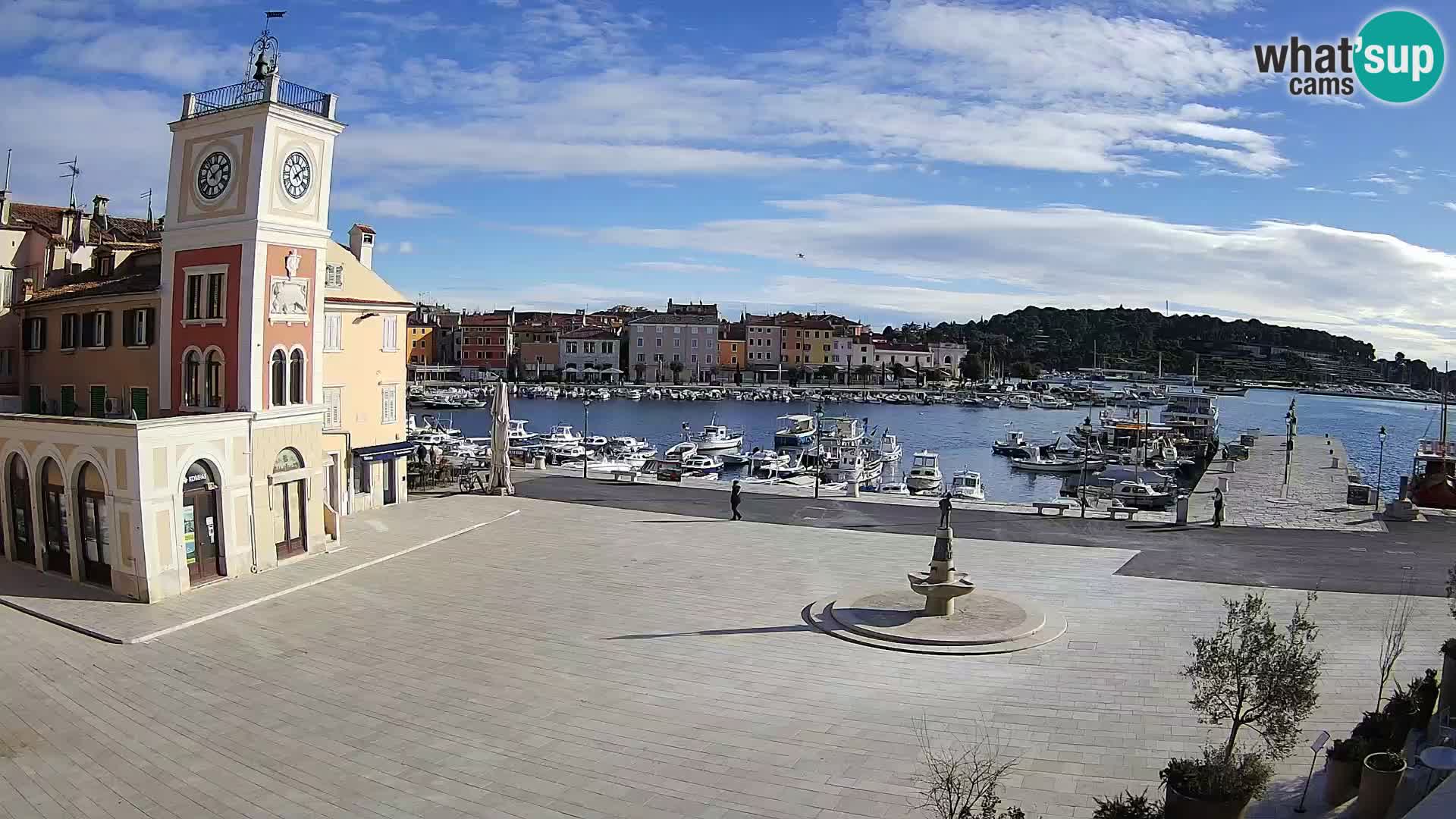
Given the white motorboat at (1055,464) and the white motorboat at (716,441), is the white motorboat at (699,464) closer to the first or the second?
the white motorboat at (716,441)

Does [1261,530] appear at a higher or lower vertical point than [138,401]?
lower

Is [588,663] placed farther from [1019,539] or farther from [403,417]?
[403,417]

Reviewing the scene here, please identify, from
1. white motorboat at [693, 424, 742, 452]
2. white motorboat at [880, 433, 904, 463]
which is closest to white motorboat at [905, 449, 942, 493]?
white motorboat at [880, 433, 904, 463]

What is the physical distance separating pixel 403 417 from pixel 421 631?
49.5ft

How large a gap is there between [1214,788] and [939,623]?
24.3 ft

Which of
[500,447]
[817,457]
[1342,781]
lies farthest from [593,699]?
[817,457]

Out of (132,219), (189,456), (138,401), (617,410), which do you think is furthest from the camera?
(617,410)

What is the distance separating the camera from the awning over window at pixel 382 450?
2647 centimetres

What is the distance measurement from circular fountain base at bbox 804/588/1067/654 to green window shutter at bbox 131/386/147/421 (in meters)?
16.8

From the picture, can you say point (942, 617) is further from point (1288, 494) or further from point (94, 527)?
point (1288, 494)

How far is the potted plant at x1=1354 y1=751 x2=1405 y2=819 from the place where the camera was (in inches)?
300

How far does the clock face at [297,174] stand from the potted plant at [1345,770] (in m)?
21.0

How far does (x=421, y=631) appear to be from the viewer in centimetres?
1528

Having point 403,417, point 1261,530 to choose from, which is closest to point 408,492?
point 403,417
